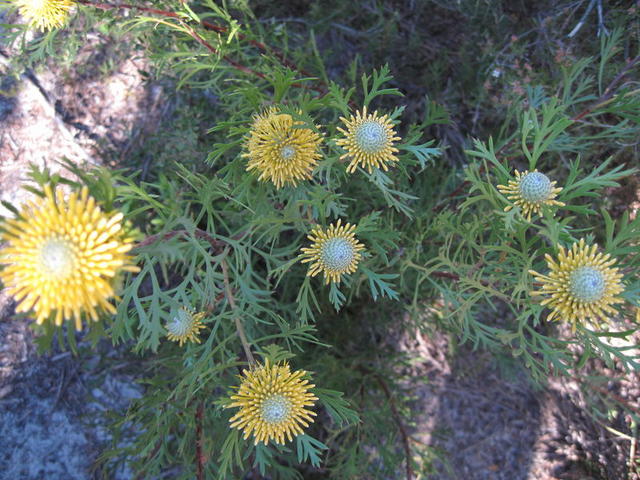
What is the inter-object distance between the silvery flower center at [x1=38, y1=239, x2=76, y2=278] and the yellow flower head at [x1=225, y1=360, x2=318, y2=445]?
2.13 ft

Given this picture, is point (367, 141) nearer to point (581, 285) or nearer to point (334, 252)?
point (334, 252)

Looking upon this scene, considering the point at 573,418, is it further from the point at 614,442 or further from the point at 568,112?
the point at 568,112

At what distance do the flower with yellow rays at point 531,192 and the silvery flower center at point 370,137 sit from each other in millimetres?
442

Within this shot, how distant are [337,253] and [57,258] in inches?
32.8

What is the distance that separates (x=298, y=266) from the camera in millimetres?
2568

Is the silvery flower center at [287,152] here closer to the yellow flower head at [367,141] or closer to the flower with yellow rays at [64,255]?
the yellow flower head at [367,141]

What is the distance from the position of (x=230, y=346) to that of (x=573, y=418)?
2.59 m

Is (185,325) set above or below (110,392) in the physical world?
above

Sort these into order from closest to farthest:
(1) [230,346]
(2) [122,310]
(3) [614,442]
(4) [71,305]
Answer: (4) [71,305]
(2) [122,310]
(1) [230,346]
(3) [614,442]

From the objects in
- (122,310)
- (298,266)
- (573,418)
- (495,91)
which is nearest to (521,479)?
(573,418)

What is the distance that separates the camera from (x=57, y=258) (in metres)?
0.99

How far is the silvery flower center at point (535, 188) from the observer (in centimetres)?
136

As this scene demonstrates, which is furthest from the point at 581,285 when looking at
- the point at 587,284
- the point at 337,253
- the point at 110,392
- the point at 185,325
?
the point at 110,392

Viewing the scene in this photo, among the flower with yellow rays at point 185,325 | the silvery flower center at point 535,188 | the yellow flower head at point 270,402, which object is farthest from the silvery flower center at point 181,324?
the silvery flower center at point 535,188
